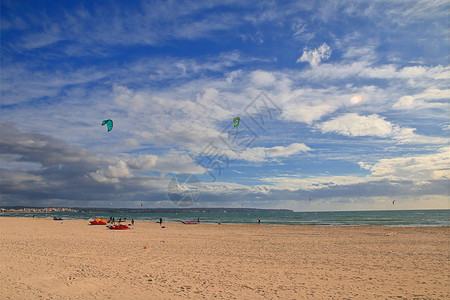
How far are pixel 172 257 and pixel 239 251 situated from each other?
400 cm

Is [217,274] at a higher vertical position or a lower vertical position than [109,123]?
lower

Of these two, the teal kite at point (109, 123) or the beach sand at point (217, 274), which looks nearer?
the beach sand at point (217, 274)

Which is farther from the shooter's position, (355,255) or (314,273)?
(355,255)

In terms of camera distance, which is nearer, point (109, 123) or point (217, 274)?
point (217, 274)

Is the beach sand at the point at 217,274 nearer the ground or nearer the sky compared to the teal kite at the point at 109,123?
nearer the ground

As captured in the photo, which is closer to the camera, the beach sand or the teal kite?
the beach sand

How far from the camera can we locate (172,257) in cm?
1409

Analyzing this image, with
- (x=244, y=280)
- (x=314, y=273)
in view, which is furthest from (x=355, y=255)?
(x=244, y=280)

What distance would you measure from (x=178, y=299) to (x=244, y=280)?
2788 millimetres

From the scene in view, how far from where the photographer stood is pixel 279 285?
30.8 feet

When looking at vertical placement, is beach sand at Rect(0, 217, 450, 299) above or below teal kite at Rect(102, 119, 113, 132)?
below

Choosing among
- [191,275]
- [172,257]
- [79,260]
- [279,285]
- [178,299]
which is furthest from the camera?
[172,257]

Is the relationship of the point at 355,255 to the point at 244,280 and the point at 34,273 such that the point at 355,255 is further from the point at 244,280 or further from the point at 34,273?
the point at 34,273

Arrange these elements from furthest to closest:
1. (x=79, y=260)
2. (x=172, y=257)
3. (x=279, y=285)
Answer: (x=172, y=257)
(x=79, y=260)
(x=279, y=285)
